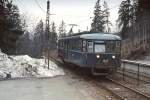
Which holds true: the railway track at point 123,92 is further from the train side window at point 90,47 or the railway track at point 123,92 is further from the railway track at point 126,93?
the train side window at point 90,47

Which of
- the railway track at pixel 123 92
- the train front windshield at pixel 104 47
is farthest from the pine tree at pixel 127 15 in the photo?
the railway track at pixel 123 92

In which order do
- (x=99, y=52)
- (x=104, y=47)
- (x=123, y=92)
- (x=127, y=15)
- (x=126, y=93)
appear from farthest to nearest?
(x=127, y=15)
(x=104, y=47)
(x=99, y=52)
(x=123, y=92)
(x=126, y=93)

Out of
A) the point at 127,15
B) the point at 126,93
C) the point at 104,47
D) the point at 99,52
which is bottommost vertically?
the point at 126,93

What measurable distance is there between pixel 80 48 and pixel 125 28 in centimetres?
4825

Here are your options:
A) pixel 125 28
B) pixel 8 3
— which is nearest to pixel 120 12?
pixel 125 28

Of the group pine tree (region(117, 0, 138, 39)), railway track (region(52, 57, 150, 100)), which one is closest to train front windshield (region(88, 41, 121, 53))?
railway track (region(52, 57, 150, 100))

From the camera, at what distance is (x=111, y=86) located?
17.4m

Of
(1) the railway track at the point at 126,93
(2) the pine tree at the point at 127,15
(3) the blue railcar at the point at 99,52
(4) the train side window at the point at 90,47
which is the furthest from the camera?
(2) the pine tree at the point at 127,15

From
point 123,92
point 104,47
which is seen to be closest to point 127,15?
point 104,47

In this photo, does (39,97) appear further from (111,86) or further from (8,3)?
(8,3)

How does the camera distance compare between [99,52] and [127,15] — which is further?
[127,15]

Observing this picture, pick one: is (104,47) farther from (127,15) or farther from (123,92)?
(127,15)

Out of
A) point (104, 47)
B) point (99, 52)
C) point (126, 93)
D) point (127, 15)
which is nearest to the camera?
point (126, 93)

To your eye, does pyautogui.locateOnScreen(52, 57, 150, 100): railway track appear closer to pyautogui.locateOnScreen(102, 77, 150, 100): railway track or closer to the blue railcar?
pyautogui.locateOnScreen(102, 77, 150, 100): railway track
